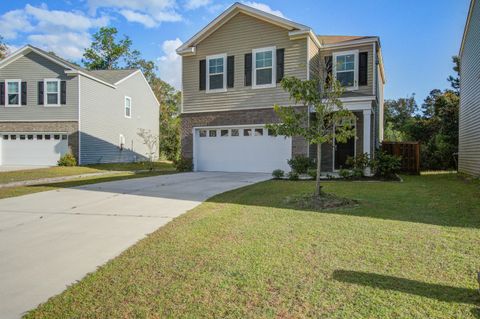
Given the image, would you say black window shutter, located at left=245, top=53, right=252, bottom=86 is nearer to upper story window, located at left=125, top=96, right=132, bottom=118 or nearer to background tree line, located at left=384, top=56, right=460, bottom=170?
background tree line, located at left=384, top=56, right=460, bottom=170

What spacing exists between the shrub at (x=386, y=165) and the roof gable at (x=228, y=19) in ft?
20.2

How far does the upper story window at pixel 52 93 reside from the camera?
2159cm

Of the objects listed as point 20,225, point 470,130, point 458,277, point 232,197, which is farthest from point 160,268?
point 470,130

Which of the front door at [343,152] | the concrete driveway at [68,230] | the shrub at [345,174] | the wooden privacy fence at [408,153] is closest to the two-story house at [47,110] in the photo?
the concrete driveway at [68,230]

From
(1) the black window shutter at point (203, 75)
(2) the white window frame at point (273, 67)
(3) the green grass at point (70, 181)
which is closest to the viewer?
(3) the green grass at point (70, 181)

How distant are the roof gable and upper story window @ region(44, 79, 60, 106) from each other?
9400mm

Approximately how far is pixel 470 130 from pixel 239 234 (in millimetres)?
13412

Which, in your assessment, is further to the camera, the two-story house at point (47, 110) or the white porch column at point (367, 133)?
the two-story house at point (47, 110)

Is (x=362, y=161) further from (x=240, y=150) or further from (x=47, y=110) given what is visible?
(x=47, y=110)

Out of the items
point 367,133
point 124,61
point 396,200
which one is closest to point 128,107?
point 124,61

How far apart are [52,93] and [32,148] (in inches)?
148

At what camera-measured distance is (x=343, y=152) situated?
50.9 ft

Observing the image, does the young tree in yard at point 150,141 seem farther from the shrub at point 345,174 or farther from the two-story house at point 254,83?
the shrub at point 345,174

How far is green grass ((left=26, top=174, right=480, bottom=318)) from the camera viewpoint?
292 centimetres
